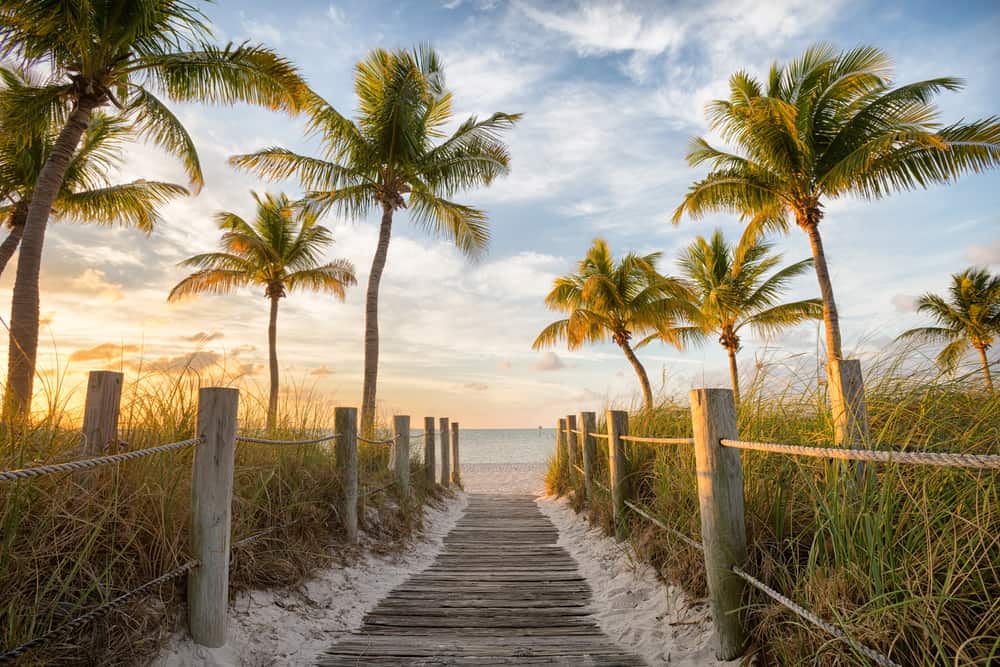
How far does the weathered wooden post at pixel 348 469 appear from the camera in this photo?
4945 millimetres

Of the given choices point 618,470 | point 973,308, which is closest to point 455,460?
point 618,470

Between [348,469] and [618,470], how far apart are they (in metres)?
2.67

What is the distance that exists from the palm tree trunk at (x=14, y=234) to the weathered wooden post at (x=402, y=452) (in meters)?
12.4

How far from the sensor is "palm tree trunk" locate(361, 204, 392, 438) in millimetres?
10953

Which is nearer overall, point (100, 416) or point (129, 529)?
point (129, 529)

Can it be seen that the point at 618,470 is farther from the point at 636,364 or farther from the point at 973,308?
the point at 973,308

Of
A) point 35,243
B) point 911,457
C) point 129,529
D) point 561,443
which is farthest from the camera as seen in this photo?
point 561,443

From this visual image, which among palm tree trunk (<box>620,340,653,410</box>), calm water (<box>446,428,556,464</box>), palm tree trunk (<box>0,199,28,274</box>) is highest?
palm tree trunk (<box>0,199,28,274</box>)

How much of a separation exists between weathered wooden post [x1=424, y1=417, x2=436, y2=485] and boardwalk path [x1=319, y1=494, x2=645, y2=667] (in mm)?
3166

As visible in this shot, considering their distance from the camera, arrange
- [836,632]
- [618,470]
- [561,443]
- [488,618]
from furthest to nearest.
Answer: [561,443]
[618,470]
[488,618]
[836,632]

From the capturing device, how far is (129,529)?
2580 millimetres

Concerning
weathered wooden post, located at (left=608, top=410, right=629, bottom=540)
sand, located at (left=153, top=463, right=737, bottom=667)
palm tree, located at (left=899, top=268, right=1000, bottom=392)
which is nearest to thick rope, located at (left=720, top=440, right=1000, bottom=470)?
sand, located at (left=153, top=463, right=737, bottom=667)

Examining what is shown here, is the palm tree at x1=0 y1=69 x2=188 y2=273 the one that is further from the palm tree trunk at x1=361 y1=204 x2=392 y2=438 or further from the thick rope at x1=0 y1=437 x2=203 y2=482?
the thick rope at x1=0 y1=437 x2=203 y2=482

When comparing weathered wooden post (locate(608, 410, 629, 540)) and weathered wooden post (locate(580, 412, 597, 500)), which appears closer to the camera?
weathered wooden post (locate(608, 410, 629, 540))
